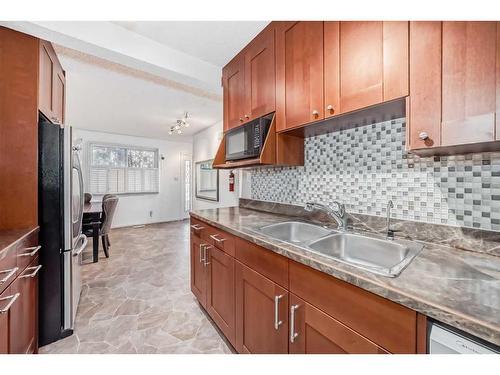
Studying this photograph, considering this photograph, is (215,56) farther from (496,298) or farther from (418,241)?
(496,298)

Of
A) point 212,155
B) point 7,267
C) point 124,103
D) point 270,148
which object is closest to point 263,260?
point 270,148

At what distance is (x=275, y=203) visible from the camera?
7.05 feet

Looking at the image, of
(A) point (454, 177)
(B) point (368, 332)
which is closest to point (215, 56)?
(A) point (454, 177)

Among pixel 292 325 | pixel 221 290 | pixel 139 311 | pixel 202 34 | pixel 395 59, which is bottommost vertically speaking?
pixel 139 311

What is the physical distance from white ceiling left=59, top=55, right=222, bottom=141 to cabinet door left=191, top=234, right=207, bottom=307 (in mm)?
2157

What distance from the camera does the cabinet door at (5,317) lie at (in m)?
1.00

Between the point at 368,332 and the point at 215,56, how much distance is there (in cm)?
232

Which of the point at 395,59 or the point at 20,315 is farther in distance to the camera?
the point at 20,315

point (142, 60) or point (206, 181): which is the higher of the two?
point (142, 60)

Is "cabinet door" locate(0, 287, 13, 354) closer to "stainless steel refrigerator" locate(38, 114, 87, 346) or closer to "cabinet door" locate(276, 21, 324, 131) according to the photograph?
"stainless steel refrigerator" locate(38, 114, 87, 346)

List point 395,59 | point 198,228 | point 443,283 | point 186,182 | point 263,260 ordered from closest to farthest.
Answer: point 443,283 < point 395,59 < point 263,260 < point 198,228 < point 186,182

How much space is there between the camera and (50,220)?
1591 millimetres

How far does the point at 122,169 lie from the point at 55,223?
4367 millimetres

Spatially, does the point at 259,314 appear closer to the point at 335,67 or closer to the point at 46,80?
the point at 335,67
